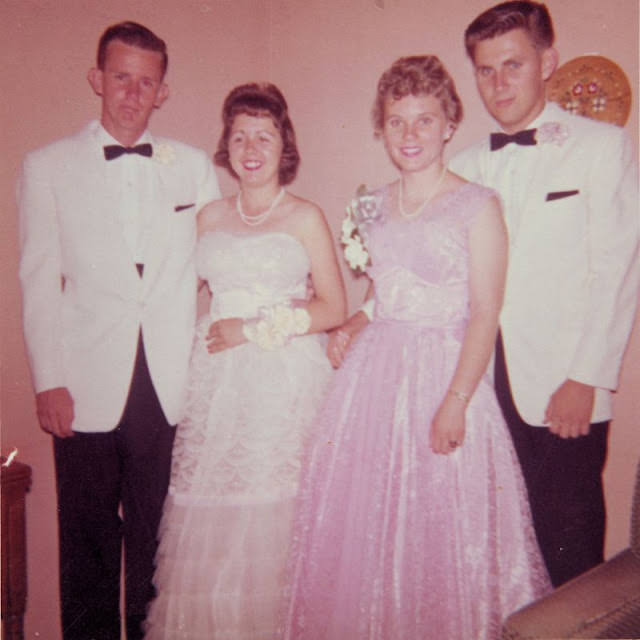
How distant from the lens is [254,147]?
205 cm

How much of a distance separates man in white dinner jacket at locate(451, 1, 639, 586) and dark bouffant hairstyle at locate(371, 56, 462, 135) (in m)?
0.12

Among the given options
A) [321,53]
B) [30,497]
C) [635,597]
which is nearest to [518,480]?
[635,597]

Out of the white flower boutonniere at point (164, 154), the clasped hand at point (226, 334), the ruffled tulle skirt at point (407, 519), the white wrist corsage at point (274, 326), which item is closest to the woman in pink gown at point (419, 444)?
the ruffled tulle skirt at point (407, 519)

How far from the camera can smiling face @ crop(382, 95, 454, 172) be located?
179 centimetres

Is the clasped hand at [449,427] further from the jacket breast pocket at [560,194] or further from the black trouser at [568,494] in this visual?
the jacket breast pocket at [560,194]

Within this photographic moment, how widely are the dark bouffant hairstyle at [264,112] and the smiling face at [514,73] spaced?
63 cm

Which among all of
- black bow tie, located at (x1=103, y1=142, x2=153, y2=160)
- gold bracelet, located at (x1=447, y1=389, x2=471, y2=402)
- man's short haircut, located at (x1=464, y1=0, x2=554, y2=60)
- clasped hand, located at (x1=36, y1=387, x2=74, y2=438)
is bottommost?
A: clasped hand, located at (x1=36, y1=387, x2=74, y2=438)

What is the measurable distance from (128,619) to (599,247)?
190 cm

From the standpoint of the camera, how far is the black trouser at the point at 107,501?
2.01m

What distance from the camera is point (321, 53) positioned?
269cm

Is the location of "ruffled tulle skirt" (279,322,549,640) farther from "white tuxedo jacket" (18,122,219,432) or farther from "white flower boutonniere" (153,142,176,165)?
"white flower boutonniere" (153,142,176,165)

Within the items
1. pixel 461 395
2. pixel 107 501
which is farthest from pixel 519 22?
pixel 107 501

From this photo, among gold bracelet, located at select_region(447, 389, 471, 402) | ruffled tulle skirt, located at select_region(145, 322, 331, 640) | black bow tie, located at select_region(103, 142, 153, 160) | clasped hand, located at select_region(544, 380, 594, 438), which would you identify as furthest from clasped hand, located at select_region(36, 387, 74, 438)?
clasped hand, located at select_region(544, 380, 594, 438)

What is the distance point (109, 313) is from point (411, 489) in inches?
40.3
